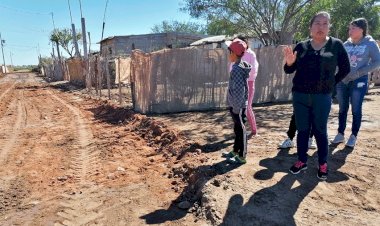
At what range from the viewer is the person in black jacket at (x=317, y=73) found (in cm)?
357

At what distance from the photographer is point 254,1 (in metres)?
15.9

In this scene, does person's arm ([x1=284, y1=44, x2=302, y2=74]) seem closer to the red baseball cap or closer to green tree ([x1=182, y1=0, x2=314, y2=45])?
the red baseball cap

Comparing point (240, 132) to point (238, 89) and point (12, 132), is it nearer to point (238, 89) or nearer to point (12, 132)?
point (238, 89)

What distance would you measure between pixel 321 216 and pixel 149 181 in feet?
7.16

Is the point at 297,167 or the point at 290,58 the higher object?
the point at 290,58

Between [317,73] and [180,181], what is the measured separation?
2117 mm

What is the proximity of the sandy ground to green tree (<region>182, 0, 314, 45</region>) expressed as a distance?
1028 centimetres

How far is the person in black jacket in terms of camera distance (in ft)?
11.7

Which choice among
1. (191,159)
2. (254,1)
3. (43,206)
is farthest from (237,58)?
(254,1)

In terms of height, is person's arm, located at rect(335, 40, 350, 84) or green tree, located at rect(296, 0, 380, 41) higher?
green tree, located at rect(296, 0, 380, 41)

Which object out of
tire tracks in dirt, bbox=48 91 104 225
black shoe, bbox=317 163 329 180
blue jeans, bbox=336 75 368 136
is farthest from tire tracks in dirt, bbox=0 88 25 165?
blue jeans, bbox=336 75 368 136

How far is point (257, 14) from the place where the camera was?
16922mm

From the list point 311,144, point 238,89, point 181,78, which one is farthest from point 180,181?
point 181,78

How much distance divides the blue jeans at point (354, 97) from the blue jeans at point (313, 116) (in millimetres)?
1236
